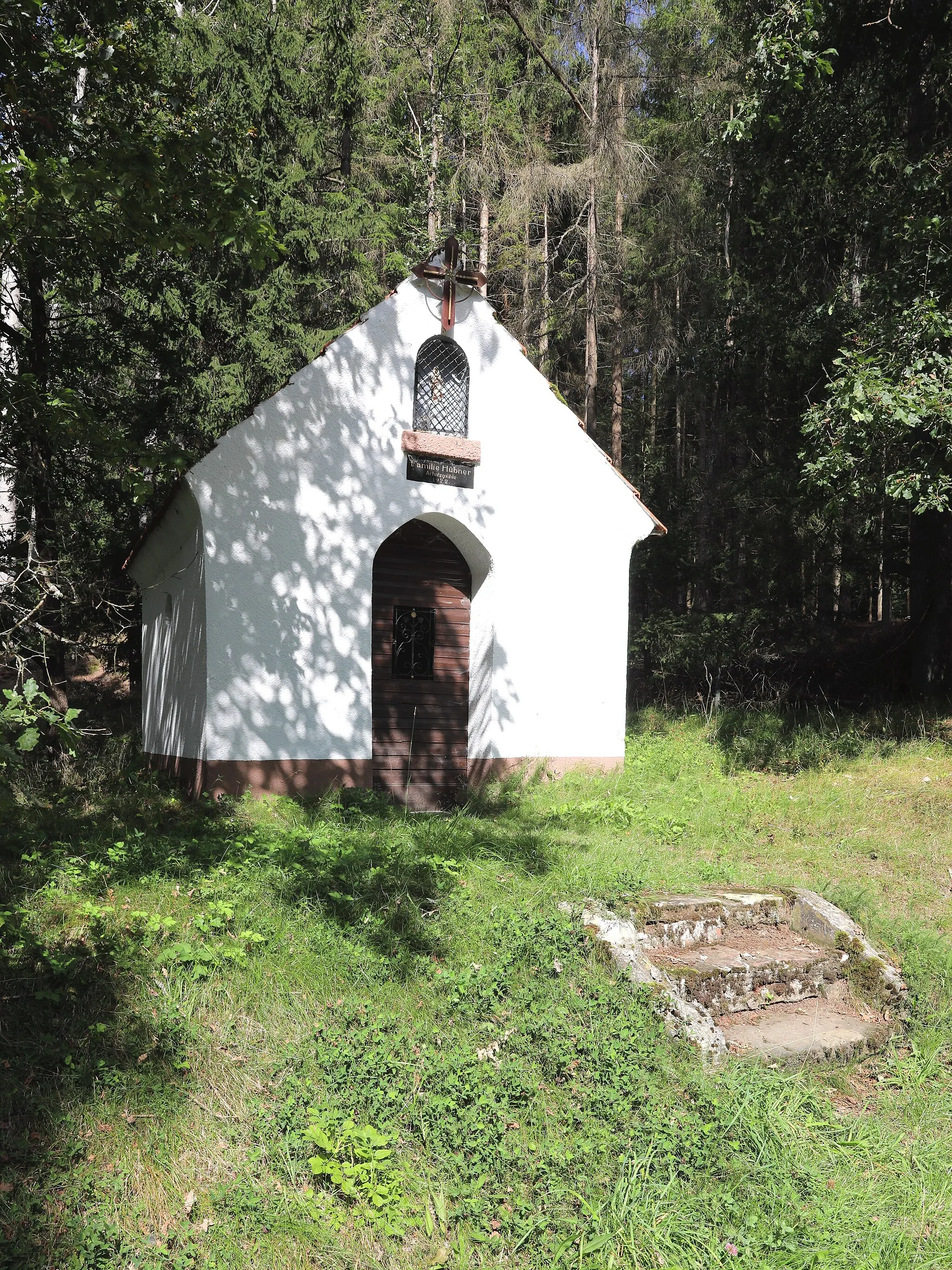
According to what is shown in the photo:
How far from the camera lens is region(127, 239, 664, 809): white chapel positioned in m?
8.80

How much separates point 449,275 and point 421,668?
426 centimetres

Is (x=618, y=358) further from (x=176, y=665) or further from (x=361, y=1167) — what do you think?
(x=361, y=1167)

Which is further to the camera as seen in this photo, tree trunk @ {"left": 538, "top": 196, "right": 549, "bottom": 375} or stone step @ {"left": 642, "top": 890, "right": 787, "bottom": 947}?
tree trunk @ {"left": 538, "top": 196, "right": 549, "bottom": 375}

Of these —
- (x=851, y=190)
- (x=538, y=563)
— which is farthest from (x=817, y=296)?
(x=538, y=563)

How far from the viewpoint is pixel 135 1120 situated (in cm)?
403

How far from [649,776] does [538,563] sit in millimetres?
2805

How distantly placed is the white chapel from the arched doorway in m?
0.02

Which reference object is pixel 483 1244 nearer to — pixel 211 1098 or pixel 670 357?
pixel 211 1098

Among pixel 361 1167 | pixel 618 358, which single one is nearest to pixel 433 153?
pixel 618 358

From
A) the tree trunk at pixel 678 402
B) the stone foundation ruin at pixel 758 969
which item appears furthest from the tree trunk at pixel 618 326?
the stone foundation ruin at pixel 758 969

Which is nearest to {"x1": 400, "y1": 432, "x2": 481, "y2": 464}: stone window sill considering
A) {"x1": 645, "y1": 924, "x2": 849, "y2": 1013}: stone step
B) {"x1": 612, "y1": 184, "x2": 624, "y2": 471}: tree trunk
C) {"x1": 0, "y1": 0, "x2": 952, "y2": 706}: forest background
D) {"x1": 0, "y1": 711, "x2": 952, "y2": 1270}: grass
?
{"x1": 0, "y1": 0, "x2": 952, "y2": 706}: forest background

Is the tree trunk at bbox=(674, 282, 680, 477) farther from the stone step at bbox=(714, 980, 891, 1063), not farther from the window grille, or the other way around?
the stone step at bbox=(714, 980, 891, 1063)

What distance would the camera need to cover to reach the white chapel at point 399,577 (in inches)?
347

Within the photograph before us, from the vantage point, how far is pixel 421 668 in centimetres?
1040
